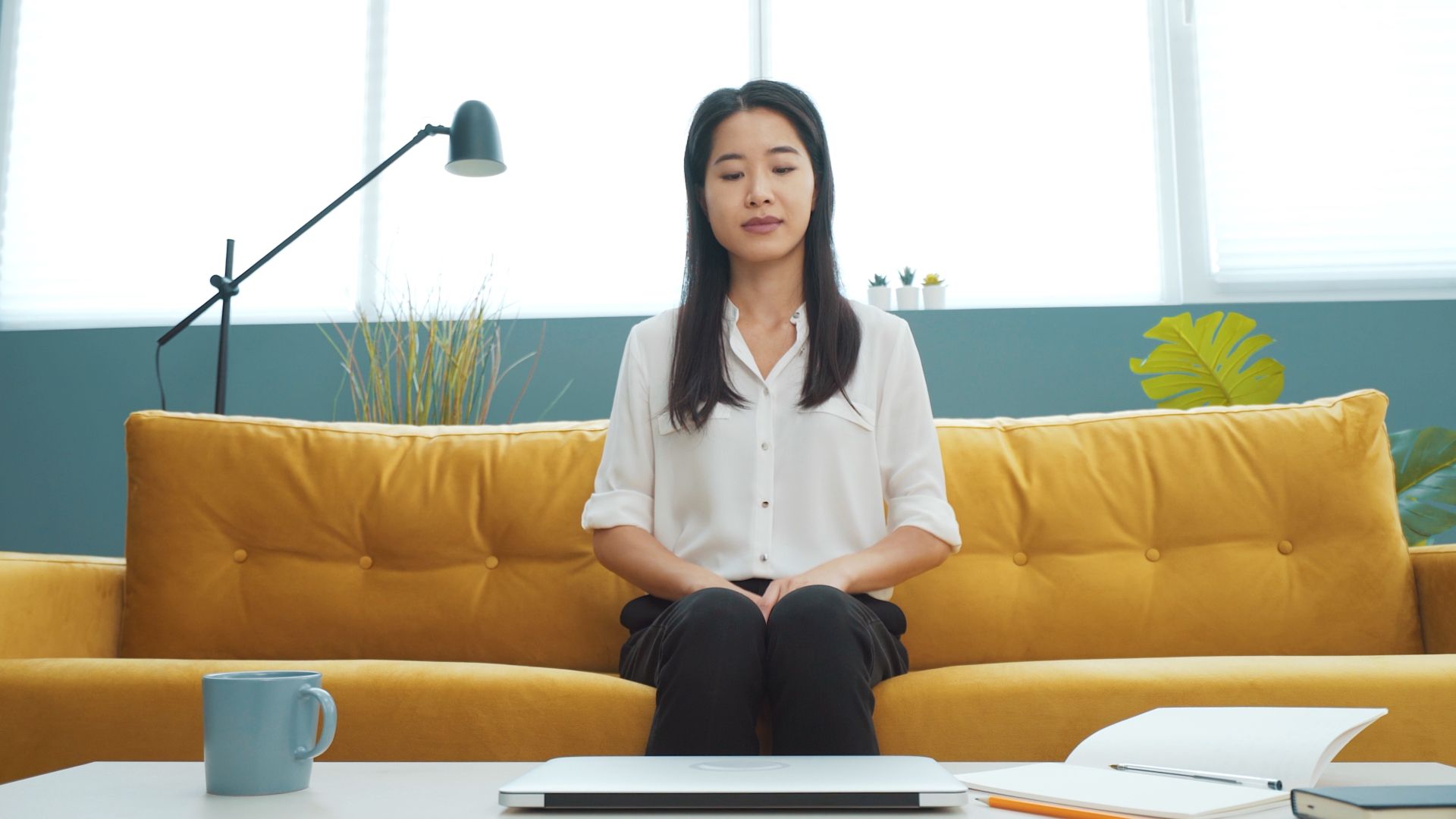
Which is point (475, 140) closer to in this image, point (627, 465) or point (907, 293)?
point (907, 293)

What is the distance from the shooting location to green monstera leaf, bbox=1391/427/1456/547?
233 cm

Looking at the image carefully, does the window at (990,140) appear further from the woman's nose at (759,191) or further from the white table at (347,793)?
the white table at (347,793)

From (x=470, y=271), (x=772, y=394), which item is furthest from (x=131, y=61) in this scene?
(x=772, y=394)

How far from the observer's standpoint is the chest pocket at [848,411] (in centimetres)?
166

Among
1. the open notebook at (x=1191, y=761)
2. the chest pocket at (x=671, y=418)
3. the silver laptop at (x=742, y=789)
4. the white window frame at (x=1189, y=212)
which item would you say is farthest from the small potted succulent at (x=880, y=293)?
the silver laptop at (x=742, y=789)

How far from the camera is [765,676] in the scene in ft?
4.11

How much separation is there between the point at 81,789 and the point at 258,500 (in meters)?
1.15

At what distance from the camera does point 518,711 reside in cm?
139

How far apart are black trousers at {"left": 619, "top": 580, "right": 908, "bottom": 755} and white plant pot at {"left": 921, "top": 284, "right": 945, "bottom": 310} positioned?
1.97 m

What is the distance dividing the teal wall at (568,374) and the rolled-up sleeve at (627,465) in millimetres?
1404

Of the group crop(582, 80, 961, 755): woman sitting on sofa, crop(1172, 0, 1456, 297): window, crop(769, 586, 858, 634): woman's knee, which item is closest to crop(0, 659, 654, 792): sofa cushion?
crop(582, 80, 961, 755): woman sitting on sofa

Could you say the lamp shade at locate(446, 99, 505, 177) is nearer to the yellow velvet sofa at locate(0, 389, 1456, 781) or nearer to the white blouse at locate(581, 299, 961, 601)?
the yellow velvet sofa at locate(0, 389, 1456, 781)

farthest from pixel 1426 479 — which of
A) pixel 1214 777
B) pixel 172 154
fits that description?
pixel 172 154

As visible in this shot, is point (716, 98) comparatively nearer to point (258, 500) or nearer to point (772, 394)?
point (772, 394)
